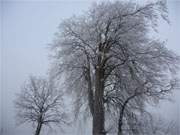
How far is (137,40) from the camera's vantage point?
9.27 metres

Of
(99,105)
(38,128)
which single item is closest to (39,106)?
(38,128)

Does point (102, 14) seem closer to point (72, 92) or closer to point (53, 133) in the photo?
point (72, 92)

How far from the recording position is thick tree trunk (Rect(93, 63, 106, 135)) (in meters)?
9.08

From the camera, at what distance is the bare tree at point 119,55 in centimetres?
912

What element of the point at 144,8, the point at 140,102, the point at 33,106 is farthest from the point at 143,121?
the point at 33,106

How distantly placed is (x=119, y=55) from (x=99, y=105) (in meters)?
1.53

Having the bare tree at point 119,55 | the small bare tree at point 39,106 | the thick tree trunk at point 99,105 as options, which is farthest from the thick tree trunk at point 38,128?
the thick tree trunk at point 99,105

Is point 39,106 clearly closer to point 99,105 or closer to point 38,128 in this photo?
point 38,128

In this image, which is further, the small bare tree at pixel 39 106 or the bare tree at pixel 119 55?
the small bare tree at pixel 39 106

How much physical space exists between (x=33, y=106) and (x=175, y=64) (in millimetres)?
11271

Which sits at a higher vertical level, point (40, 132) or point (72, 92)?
point (72, 92)

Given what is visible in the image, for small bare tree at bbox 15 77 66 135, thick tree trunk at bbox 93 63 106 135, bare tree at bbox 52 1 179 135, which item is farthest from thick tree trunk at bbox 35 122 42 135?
thick tree trunk at bbox 93 63 106 135

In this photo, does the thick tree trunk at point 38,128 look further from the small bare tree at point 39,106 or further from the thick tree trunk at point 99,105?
the thick tree trunk at point 99,105

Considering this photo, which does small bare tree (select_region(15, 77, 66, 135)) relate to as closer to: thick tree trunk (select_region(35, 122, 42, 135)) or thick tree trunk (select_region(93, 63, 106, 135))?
thick tree trunk (select_region(35, 122, 42, 135))
